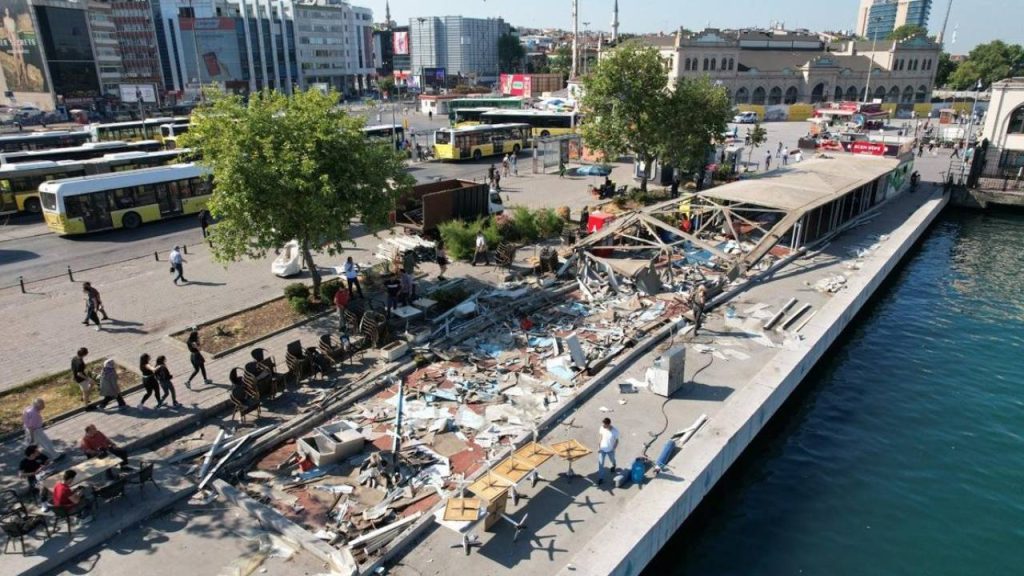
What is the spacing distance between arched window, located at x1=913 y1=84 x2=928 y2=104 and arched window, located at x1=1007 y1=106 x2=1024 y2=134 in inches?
2916

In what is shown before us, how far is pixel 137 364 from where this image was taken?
17.1 meters

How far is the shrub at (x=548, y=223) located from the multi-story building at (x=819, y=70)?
74752 mm

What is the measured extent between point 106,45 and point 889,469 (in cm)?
12779

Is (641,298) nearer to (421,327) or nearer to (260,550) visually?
(421,327)

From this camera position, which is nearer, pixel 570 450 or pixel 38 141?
pixel 570 450

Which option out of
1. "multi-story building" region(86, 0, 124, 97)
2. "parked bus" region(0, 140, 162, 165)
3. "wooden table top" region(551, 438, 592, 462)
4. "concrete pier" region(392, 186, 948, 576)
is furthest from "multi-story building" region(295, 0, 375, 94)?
"wooden table top" region(551, 438, 592, 462)

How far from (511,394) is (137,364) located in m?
10.4

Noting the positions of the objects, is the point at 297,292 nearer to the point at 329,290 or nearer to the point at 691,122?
the point at 329,290

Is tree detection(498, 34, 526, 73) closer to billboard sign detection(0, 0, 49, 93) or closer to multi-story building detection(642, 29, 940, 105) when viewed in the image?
multi-story building detection(642, 29, 940, 105)

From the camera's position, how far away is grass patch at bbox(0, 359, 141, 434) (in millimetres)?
14434

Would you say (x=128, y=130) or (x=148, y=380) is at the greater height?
(x=128, y=130)

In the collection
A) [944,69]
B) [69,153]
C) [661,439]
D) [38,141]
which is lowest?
[661,439]

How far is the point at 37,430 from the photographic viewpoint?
42.0ft

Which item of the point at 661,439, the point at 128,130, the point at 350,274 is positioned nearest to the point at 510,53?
the point at 128,130
